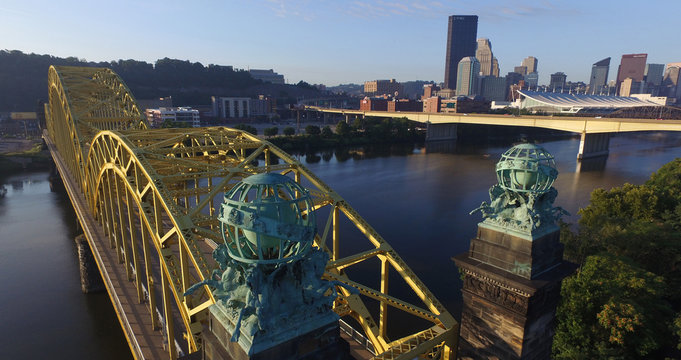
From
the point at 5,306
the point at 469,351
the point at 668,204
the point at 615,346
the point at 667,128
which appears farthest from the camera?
the point at 667,128

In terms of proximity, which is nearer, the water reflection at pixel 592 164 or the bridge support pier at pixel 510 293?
the bridge support pier at pixel 510 293

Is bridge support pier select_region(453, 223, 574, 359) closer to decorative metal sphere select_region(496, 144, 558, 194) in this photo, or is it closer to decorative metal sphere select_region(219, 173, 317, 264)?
decorative metal sphere select_region(496, 144, 558, 194)

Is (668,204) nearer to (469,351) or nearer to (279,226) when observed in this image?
(469,351)

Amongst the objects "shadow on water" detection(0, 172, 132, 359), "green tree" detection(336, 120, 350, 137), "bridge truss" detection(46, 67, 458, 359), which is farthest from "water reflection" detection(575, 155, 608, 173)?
"shadow on water" detection(0, 172, 132, 359)

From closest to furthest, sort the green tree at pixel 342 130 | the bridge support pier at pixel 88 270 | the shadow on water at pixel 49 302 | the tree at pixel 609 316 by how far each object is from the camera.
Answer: the tree at pixel 609 316, the shadow on water at pixel 49 302, the bridge support pier at pixel 88 270, the green tree at pixel 342 130

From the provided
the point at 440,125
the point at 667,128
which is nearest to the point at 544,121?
the point at 667,128

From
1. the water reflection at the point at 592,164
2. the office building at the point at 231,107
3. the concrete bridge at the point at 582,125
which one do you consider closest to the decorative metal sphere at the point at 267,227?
the water reflection at the point at 592,164

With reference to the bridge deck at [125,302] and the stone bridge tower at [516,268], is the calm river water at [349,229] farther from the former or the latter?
the stone bridge tower at [516,268]

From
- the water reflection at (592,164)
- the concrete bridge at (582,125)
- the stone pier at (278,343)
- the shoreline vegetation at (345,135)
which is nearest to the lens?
the stone pier at (278,343)
